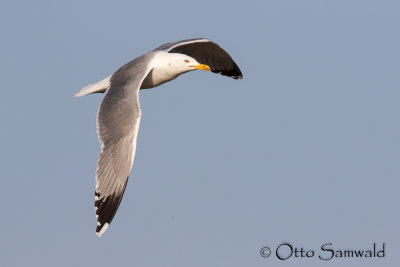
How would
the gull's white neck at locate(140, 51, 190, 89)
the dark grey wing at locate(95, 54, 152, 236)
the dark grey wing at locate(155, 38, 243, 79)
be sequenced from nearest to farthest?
the dark grey wing at locate(95, 54, 152, 236)
the gull's white neck at locate(140, 51, 190, 89)
the dark grey wing at locate(155, 38, 243, 79)

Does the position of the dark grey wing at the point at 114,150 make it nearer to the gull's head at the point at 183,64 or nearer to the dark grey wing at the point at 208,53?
the gull's head at the point at 183,64

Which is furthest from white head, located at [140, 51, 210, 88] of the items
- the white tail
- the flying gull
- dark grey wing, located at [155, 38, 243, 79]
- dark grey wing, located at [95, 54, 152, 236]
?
dark grey wing, located at [95, 54, 152, 236]

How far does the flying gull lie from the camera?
484 inches

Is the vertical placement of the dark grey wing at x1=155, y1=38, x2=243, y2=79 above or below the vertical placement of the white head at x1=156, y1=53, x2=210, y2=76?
above

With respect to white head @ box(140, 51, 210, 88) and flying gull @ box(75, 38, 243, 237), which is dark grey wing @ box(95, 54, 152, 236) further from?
white head @ box(140, 51, 210, 88)

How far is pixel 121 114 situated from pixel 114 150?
0.62m

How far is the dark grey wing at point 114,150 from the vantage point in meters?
12.3

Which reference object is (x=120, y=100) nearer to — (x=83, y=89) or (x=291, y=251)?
(x=83, y=89)

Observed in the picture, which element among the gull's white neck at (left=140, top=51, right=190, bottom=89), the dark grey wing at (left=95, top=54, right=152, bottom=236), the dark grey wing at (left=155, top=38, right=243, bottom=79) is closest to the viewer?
the dark grey wing at (left=95, top=54, right=152, bottom=236)

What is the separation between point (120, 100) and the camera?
43.0 ft

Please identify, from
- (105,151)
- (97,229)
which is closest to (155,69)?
(105,151)

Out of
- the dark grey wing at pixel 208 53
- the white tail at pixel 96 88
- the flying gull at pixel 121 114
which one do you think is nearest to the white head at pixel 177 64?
the flying gull at pixel 121 114

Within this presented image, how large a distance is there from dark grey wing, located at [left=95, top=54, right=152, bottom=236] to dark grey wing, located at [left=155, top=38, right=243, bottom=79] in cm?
263

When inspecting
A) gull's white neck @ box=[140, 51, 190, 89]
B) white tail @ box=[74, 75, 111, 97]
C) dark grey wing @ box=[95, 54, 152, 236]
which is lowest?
dark grey wing @ box=[95, 54, 152, 236]
